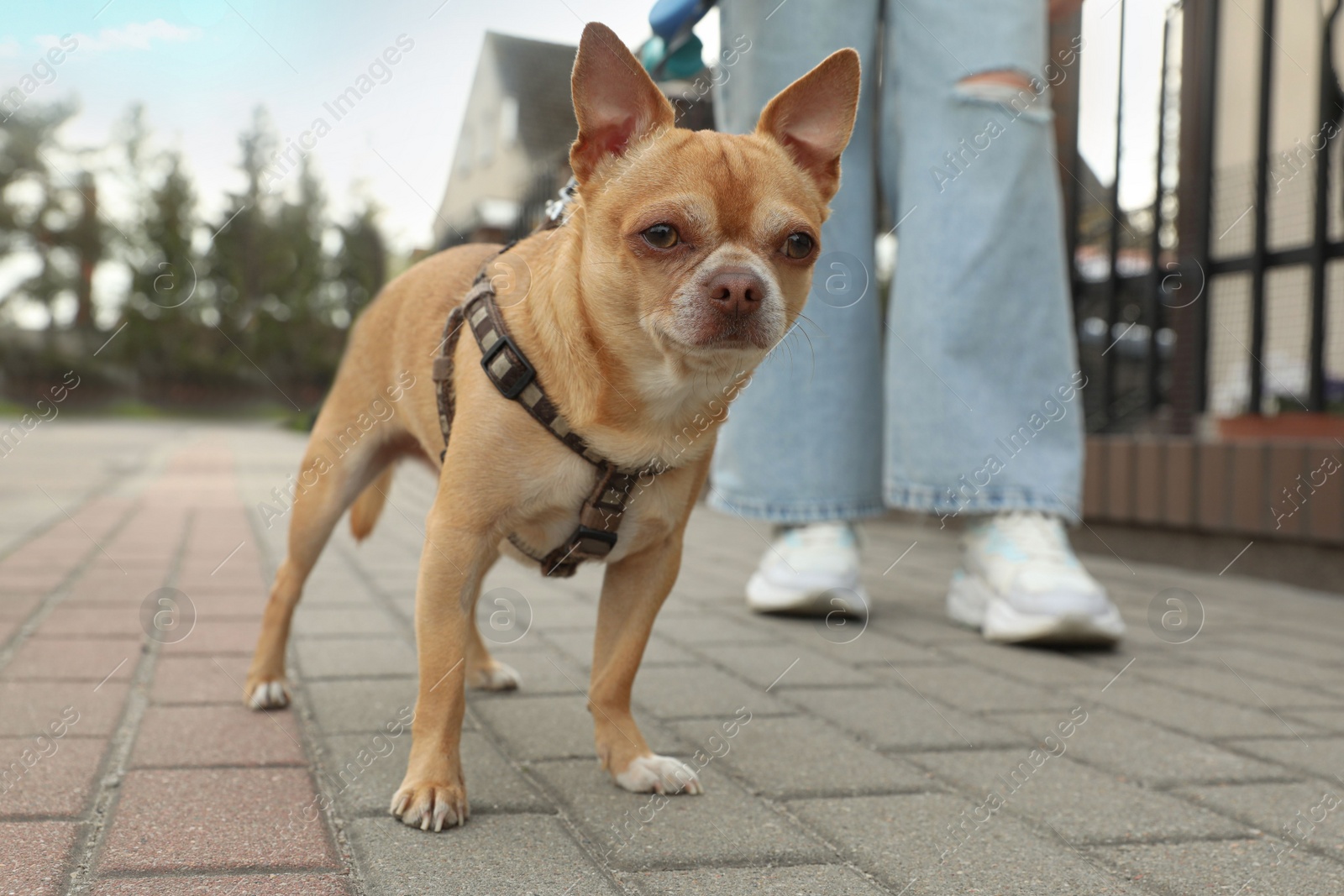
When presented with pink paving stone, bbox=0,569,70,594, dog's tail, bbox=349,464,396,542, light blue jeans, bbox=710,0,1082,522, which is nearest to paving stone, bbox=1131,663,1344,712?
light blue jeans, bbox=710,0,1082,522

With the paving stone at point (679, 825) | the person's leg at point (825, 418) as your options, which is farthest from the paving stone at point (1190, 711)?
the paving stone at point (679, 825)

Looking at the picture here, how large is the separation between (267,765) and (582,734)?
0.59 m

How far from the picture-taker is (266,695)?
2.29m

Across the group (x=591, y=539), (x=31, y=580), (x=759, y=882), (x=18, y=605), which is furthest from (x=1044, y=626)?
(x=31, y=580)

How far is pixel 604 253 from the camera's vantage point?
1.81 meters

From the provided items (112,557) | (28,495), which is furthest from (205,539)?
(28,495)

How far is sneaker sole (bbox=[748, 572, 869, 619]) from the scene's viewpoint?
3277 mm

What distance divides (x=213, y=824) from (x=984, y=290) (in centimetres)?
247

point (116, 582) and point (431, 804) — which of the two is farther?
point (116, 582)

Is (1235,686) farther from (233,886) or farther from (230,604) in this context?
(230,604)

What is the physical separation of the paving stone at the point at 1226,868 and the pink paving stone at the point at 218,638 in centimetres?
211

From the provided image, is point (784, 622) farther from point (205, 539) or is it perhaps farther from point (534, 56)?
point (205, 539)

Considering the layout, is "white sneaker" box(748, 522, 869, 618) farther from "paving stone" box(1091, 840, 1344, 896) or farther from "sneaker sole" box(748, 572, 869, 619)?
"paving stone" box(1091, 840, 1344, 896)

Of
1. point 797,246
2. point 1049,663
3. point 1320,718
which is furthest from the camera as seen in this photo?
point 1049,663
